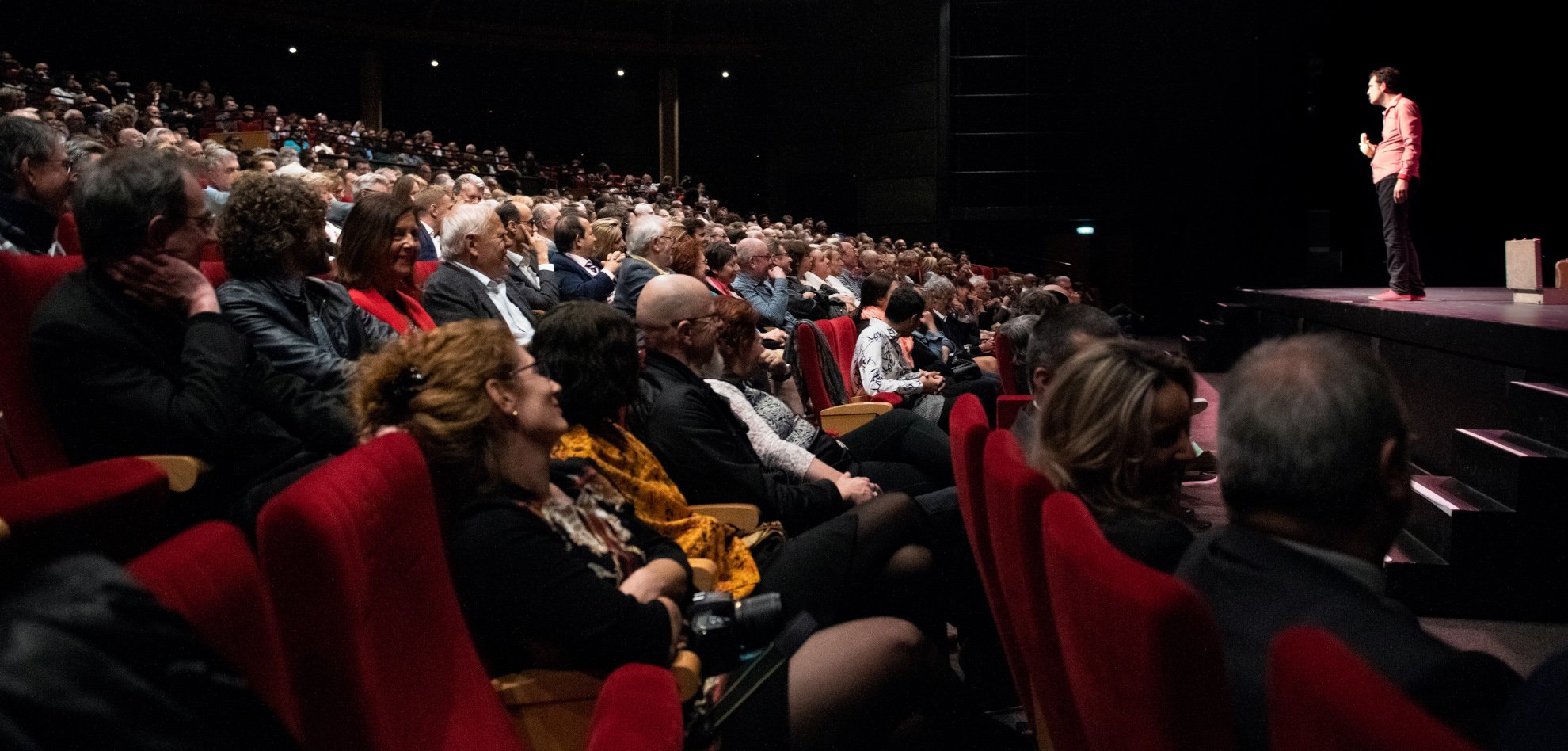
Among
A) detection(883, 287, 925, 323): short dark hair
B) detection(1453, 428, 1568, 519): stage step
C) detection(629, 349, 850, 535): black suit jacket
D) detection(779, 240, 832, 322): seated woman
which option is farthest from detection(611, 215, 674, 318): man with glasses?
detection(1453, 428, 1568, 519): stage step

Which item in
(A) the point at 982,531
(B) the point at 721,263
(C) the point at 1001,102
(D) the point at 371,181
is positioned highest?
(C) the point at 1001,102

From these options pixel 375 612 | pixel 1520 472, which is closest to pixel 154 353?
pixel 375 612

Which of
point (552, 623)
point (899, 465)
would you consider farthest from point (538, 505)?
point (899, 465)

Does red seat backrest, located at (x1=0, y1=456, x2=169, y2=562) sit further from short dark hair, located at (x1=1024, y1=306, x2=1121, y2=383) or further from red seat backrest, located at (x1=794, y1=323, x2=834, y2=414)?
red seat backrest, located at (x1=794, y1=323, x2=834, y2=414)

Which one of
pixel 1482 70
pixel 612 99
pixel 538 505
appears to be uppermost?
pixel 612 99

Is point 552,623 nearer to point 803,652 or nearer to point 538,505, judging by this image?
point 538,505

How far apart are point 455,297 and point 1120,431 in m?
2.14

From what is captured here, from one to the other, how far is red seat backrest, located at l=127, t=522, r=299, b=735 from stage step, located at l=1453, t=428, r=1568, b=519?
3.14 metres

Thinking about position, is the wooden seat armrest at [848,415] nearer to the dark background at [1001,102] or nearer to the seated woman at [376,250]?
the seated woman at [376,250]

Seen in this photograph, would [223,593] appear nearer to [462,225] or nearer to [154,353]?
[154,353]

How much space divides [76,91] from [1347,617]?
12166 millimetres

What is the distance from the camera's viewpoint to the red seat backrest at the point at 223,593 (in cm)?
79

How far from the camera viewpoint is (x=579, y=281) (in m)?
4.89

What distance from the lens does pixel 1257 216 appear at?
11188 mm
